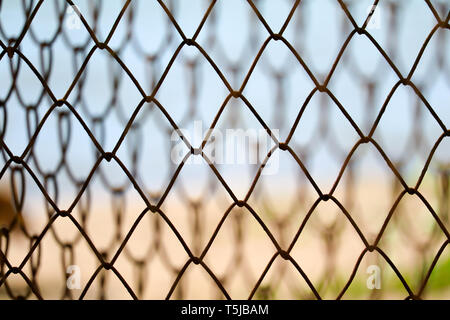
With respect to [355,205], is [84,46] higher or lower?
higher

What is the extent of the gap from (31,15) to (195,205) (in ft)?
1.37

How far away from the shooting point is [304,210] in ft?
3.00
